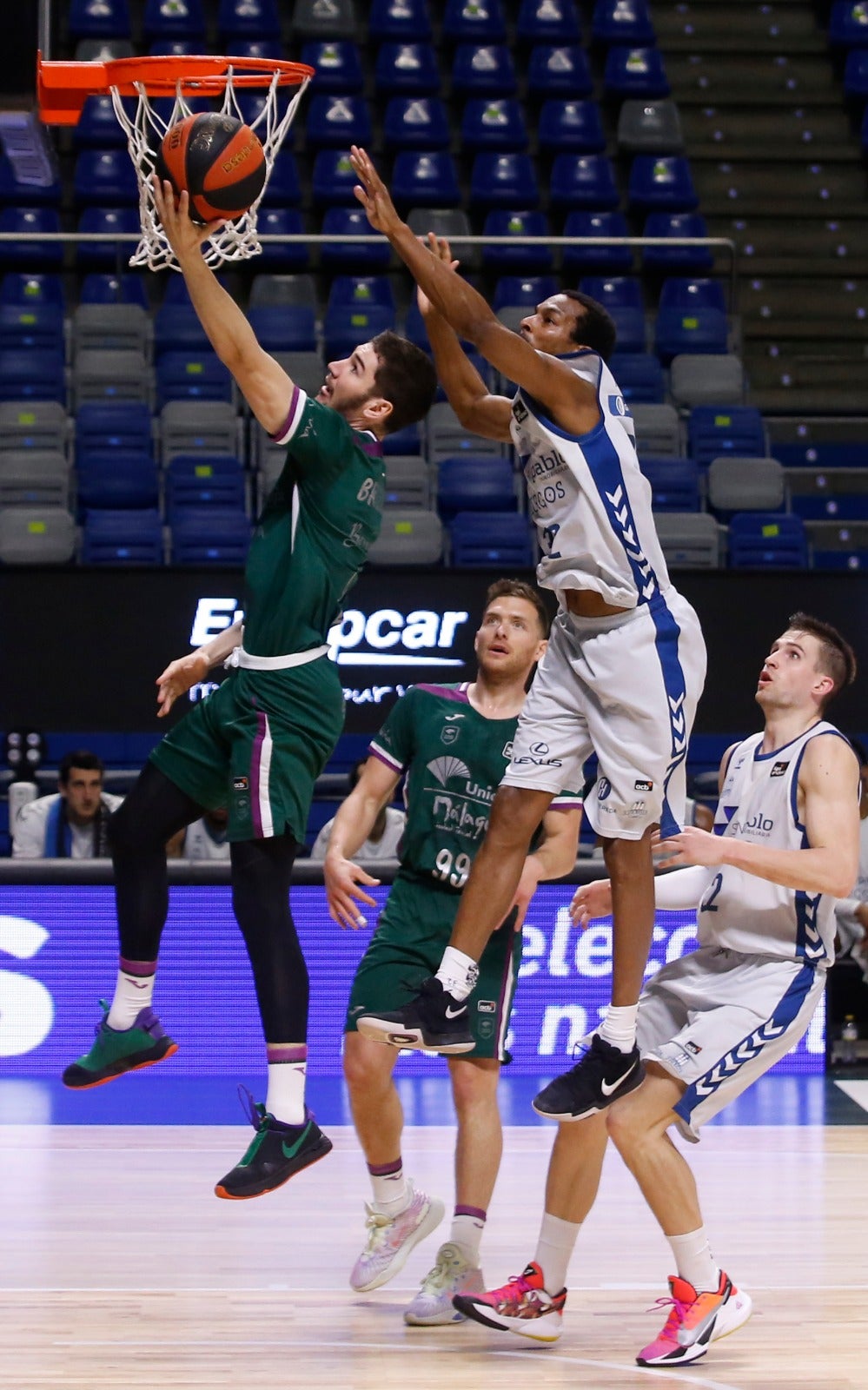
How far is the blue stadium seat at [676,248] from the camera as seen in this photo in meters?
14.0

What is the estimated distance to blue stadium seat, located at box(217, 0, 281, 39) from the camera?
1491cm

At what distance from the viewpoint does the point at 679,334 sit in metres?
13.3

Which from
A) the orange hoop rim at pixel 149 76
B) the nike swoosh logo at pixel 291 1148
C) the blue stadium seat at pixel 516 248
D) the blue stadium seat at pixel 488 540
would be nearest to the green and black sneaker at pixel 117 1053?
the nike swoosh logo at pixel 291 1148

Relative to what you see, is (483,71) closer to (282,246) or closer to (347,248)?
(347,248)

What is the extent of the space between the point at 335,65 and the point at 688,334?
4.07m

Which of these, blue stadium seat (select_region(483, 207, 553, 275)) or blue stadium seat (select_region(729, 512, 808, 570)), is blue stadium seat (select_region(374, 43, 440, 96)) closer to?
blue stadium seat (select_region(483, 207, 553, 275))

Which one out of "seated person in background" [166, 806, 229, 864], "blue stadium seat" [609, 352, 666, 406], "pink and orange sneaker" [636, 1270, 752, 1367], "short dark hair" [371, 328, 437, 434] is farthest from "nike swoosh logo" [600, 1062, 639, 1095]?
"blue stadium seat" [609, 352, 666, 406]

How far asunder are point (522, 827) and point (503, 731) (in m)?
0.98

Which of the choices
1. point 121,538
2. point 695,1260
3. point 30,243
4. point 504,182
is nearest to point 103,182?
point 30,243

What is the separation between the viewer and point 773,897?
5012mm

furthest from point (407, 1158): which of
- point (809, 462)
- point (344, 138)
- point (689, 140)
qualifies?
point (689, 140)

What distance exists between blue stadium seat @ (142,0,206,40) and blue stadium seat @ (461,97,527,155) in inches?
89.8

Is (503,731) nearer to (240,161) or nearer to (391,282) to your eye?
(240,161)

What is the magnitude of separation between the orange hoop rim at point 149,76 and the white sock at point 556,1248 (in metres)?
3.14
